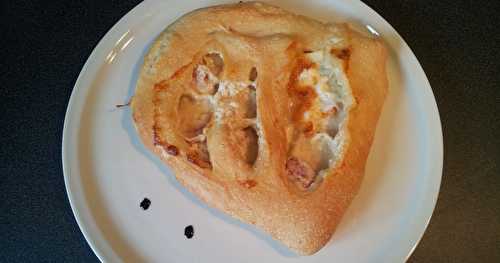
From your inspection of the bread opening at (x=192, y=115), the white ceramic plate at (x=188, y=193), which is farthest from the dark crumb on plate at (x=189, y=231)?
the bread opening at (x=192, y=115)

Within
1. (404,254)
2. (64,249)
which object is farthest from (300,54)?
(64,249)

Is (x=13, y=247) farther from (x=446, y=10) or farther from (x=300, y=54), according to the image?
(x=446, y=10)

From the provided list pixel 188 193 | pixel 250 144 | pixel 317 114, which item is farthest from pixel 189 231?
pixel 317 114

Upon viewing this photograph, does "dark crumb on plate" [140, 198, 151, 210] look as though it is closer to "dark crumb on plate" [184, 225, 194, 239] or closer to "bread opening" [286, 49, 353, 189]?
"dark crumb on plate" [184, 225, 194, 239]

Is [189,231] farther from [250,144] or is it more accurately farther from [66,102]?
[66,102]

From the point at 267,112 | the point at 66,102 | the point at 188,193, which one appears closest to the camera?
the point at 267,112
